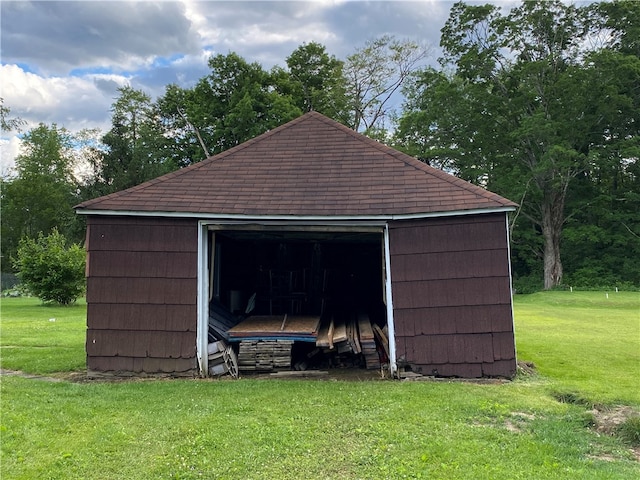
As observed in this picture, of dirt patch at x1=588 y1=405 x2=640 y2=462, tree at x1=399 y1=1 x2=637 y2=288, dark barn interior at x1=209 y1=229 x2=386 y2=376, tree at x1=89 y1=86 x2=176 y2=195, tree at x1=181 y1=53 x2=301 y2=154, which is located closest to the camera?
dirt patch at x1=588 y1=405 x2=640 y2=462

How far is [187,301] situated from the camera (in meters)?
7.65

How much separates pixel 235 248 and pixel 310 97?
26119 mm

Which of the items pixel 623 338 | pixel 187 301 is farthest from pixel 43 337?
pixel 623 338

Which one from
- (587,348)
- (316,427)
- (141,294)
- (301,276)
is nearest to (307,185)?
(141,294)

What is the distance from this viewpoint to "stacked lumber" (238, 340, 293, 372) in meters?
7.75

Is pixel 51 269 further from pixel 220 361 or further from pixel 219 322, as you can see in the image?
pixel 220 361

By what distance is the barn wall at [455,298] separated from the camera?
7.38 metres

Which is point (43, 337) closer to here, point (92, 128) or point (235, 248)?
point (235, 248)

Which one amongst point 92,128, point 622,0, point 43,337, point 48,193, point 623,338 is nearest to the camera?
point 623,338

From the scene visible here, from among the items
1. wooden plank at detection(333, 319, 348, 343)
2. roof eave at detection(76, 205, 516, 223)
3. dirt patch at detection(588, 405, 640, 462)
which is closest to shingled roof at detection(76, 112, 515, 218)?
roof eave at detection(76, 205, 516, 223)

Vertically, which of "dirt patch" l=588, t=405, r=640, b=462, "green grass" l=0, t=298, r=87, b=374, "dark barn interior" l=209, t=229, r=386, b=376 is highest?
"dark barn interior" l=209, t=229, r=386, b=376

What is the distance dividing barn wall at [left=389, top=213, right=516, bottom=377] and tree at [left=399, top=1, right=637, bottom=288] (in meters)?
22.5

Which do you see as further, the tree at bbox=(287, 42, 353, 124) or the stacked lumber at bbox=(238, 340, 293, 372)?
the tree at bbox=(287, 42, 353, 124)

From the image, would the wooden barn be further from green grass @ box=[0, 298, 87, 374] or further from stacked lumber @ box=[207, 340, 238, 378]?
green grass @ box=[0, 298, 87, 374]
